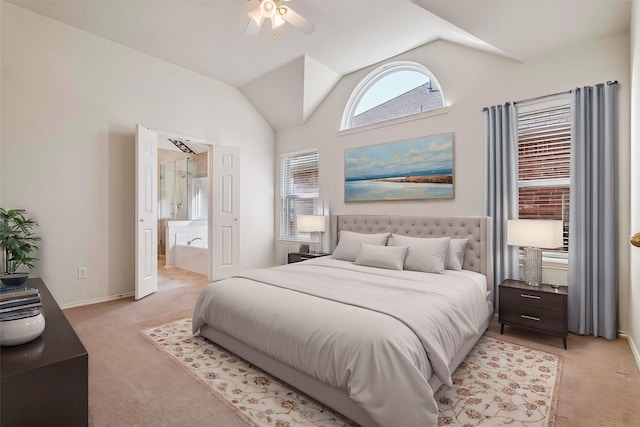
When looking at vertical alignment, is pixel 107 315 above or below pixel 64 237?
below

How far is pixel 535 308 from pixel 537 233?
67cm

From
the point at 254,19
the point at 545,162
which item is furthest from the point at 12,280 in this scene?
the point at 545,162

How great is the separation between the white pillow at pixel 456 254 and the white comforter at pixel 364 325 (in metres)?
0.41

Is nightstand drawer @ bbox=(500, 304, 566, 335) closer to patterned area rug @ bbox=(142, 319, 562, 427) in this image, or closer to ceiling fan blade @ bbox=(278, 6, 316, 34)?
patterned area rug @ bbox=(142, 319, 562, 427)

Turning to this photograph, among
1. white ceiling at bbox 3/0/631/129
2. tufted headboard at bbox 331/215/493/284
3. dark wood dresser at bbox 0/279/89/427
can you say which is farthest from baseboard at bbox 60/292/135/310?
white ceiling at bbox 3/0/631/129

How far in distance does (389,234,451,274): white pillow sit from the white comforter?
0.59ft

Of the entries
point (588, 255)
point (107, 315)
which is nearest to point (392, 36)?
point (588, 255)

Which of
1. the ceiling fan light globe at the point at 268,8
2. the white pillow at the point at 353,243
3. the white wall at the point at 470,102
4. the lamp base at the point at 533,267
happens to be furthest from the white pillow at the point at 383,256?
the ceiling fan light globe at the point at 268,8

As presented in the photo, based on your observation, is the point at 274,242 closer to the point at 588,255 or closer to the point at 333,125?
the point at 333,125

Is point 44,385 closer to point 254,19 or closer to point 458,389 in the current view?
point 458,389

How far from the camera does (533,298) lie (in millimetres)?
2816

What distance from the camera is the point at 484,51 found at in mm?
3568

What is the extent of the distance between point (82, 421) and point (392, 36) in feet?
14.3

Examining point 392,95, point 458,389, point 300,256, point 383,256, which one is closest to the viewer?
point 458,389
